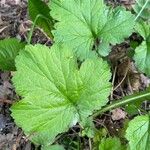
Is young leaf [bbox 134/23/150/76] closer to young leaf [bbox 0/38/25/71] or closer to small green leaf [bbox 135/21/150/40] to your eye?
small green leaf [bbox 135/21/150/40]

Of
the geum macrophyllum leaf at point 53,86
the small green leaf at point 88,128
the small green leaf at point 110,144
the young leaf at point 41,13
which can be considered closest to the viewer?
the geum macrophyllum leaf at point 53,86

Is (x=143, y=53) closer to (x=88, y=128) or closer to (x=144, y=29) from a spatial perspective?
(x=144, y=29)

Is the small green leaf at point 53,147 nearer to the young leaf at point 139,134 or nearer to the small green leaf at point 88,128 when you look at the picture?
the small green leaf at point 88,128

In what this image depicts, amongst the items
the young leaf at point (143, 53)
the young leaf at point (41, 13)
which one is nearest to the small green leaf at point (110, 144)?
the young leaf at point (143, 53)

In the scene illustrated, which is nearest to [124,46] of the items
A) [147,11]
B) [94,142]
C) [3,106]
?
[147,11]

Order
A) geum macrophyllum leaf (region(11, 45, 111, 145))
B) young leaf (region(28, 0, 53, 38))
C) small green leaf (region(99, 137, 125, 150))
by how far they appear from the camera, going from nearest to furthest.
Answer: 1. geum macrophyllum leaf (region(11, 45, 111, 145))
2. small green leaf (region(99, 137, 125, 150))
3. young leaf (region(28, 0, 53, 38))

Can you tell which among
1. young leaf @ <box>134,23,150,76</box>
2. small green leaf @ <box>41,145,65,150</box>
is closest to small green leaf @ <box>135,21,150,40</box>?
young leaf @ <box>134,23,150,76</box>
